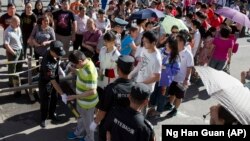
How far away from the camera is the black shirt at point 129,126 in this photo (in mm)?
3670

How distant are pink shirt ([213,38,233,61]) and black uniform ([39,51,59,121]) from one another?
13.7 feet

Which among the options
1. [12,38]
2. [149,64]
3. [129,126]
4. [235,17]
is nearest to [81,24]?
[12,38]

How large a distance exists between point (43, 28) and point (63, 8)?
4.96 feet

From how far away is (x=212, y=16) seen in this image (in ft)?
38.3

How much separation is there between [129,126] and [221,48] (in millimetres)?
5628

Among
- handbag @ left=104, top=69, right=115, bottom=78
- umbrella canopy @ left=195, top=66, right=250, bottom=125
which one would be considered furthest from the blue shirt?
umbrella canopy @ left=195, top=66, right=250, bottom=125

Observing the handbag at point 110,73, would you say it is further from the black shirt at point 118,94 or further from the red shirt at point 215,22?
the red shirt at point 215,22

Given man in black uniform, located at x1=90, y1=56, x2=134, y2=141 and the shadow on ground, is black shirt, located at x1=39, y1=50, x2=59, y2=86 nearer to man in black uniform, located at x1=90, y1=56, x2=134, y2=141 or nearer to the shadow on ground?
the shadow on ground

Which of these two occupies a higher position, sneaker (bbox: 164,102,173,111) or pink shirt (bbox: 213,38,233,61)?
pink shirt (bbox: 213,38,233,61)

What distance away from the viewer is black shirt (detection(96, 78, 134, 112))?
14.4ft

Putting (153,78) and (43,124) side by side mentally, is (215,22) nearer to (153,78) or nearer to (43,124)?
(153,78)

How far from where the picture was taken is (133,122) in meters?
3.66

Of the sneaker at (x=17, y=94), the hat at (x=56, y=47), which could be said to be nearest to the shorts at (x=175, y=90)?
the hat at (x=56, y=47)

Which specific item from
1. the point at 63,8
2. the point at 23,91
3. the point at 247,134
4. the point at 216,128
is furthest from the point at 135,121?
the point at 63,8
